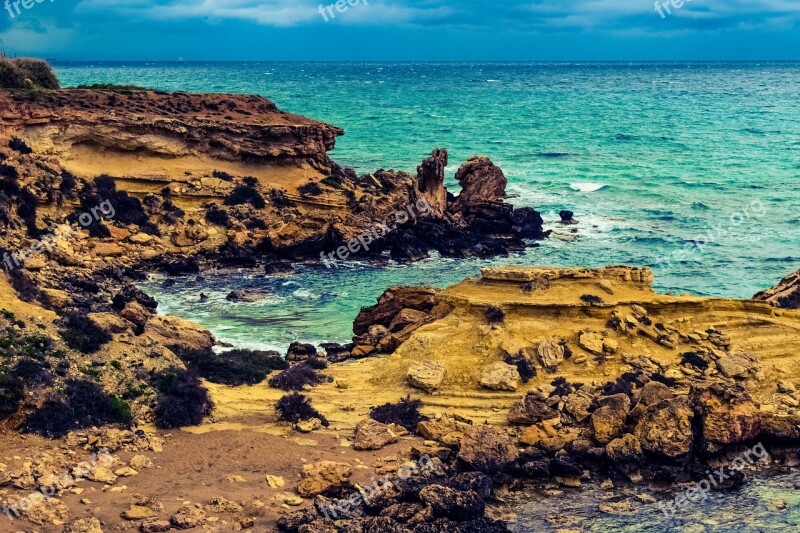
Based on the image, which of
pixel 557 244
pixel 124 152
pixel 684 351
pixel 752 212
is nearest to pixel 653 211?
pixel 752 212

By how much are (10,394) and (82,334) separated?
3.39 metres

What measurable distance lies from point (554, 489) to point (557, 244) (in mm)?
30377

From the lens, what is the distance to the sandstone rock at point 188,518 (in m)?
19.7

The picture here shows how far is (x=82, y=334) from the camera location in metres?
26.2

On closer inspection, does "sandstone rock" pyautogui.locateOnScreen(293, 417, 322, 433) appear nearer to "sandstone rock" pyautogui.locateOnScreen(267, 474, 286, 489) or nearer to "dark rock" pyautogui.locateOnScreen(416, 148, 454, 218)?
"sandstone rock" pyautogui.locateOnScreen(267, 474, 286, 489)

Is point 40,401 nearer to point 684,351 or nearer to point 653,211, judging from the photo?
point 684,351

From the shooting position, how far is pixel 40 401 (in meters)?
23.6

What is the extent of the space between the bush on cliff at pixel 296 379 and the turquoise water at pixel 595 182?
243 inches

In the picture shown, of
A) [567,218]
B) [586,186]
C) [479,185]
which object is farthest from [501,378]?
[586,186]

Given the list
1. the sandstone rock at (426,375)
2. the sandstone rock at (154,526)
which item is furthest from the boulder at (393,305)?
the sandstone rock at (154,526)

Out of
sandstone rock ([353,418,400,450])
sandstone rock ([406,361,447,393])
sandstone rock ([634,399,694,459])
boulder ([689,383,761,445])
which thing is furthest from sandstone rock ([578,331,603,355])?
sandstone rock ([353,418,400,450])

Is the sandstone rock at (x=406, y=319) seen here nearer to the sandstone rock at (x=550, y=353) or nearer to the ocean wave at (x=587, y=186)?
the sandstone rock at (x=550, y=353)

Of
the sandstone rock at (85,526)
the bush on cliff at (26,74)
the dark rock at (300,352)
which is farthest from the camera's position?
the bush on cliff at (26,74)

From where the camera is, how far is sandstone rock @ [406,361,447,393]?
26.2 m
